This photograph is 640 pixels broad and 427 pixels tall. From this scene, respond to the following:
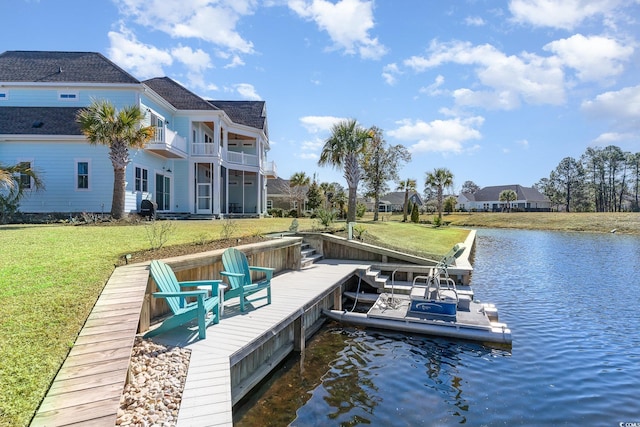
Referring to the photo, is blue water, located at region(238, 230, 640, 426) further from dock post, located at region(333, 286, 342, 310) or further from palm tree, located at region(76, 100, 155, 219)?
palm tree, located at region(76, 100, 155, 219)

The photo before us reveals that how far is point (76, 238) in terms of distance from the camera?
9.11 m

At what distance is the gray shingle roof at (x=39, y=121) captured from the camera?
17.2 metres

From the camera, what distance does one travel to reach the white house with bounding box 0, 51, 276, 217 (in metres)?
17.3

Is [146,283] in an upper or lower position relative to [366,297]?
upper

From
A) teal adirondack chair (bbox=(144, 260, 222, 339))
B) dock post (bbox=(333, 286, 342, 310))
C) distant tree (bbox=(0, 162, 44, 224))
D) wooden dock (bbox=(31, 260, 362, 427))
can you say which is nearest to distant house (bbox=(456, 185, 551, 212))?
dock post (bbox=(333, 286, 342, 310))

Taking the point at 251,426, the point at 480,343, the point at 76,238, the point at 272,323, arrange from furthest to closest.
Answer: the point at 76,238, the point at 480,343, the point at 272,323, the point at 251,426

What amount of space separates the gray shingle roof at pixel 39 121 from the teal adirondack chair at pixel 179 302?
15481mm

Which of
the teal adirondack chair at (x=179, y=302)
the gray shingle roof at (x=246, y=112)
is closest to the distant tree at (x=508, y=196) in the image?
the gray shingle roof at (x=246, y=112)

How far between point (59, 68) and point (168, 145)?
6932mm

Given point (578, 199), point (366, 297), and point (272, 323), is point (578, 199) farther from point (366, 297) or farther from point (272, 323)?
point (272, 323)

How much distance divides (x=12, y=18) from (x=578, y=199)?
8901 cm

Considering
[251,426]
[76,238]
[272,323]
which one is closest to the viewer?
[251,426]

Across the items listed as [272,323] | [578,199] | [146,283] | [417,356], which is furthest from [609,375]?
[578,199]

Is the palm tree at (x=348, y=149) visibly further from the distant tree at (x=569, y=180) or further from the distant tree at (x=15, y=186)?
the distant tree at (x=569, y=180)
